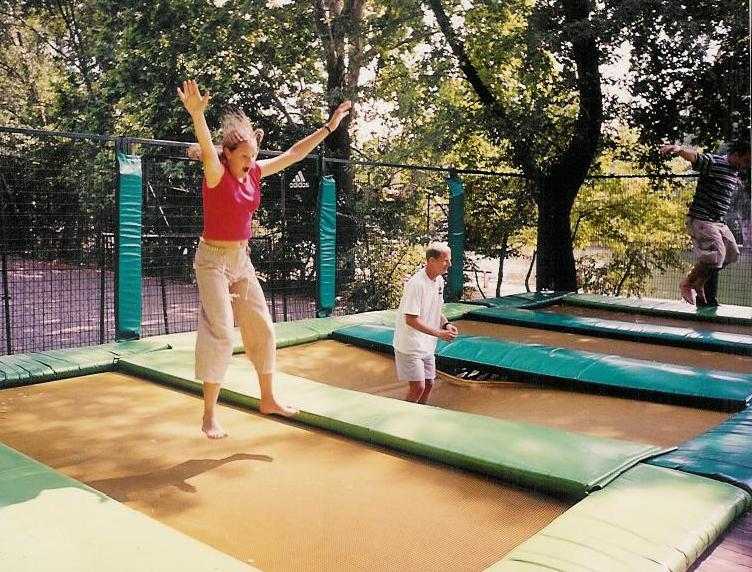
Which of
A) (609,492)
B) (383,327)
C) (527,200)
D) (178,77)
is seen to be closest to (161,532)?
(609,492)

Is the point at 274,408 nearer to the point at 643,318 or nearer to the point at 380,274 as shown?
the point at 643,318

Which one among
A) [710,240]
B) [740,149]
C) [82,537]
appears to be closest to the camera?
[82,537]

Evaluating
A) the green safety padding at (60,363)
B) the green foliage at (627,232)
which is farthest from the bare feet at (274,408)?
the green foliage at (627,232)

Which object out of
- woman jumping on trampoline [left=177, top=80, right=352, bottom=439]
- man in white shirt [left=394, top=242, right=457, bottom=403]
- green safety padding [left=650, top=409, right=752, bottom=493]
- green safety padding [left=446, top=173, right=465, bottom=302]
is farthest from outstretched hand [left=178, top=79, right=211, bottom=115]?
green safety padding [left=446, top=173, right=465, bottom=302]

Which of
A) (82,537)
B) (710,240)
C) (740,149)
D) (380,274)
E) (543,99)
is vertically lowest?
(82,537)

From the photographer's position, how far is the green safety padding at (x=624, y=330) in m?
4.57

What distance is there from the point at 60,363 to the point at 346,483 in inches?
80.8

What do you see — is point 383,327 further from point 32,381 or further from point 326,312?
point 32,381

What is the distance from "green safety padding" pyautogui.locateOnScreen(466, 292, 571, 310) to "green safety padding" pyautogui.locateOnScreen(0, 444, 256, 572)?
4402 mm

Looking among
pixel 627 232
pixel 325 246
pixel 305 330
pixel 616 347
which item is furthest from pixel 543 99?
pixel 305 330

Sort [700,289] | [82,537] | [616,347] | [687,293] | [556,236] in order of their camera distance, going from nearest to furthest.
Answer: [82,537] → [616,347] → [687,293] → [700,289] → [556,236]

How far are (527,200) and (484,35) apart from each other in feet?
6.36

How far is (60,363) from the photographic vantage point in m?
3.57

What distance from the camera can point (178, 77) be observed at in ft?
28.6
